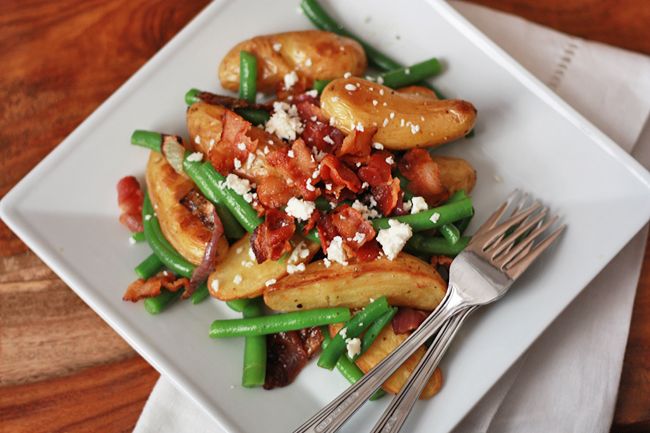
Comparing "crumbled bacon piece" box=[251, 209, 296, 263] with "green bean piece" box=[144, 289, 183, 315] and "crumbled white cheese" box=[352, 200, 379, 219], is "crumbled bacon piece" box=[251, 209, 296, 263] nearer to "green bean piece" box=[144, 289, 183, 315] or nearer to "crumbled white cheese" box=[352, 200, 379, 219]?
"crumbled white cheese" box=[352, 200, 379, 219]

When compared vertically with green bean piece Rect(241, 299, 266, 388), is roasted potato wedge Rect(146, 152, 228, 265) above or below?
above

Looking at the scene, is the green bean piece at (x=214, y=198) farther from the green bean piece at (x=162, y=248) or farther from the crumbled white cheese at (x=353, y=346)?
the crumbled white cheese at (x=353, y=346)

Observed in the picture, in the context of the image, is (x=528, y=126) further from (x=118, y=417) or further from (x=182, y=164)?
(x=118, y=417)

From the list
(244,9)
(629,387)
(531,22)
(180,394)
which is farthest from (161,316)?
(531,22)

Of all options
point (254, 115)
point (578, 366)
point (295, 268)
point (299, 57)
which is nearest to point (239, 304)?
point (295, 268)

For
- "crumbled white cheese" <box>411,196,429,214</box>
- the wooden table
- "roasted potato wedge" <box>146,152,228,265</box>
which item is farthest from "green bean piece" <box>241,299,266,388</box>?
"crumbled white cheese" <box>411,196,429,214</box>

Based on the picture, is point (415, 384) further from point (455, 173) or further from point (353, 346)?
point (455, 173)
